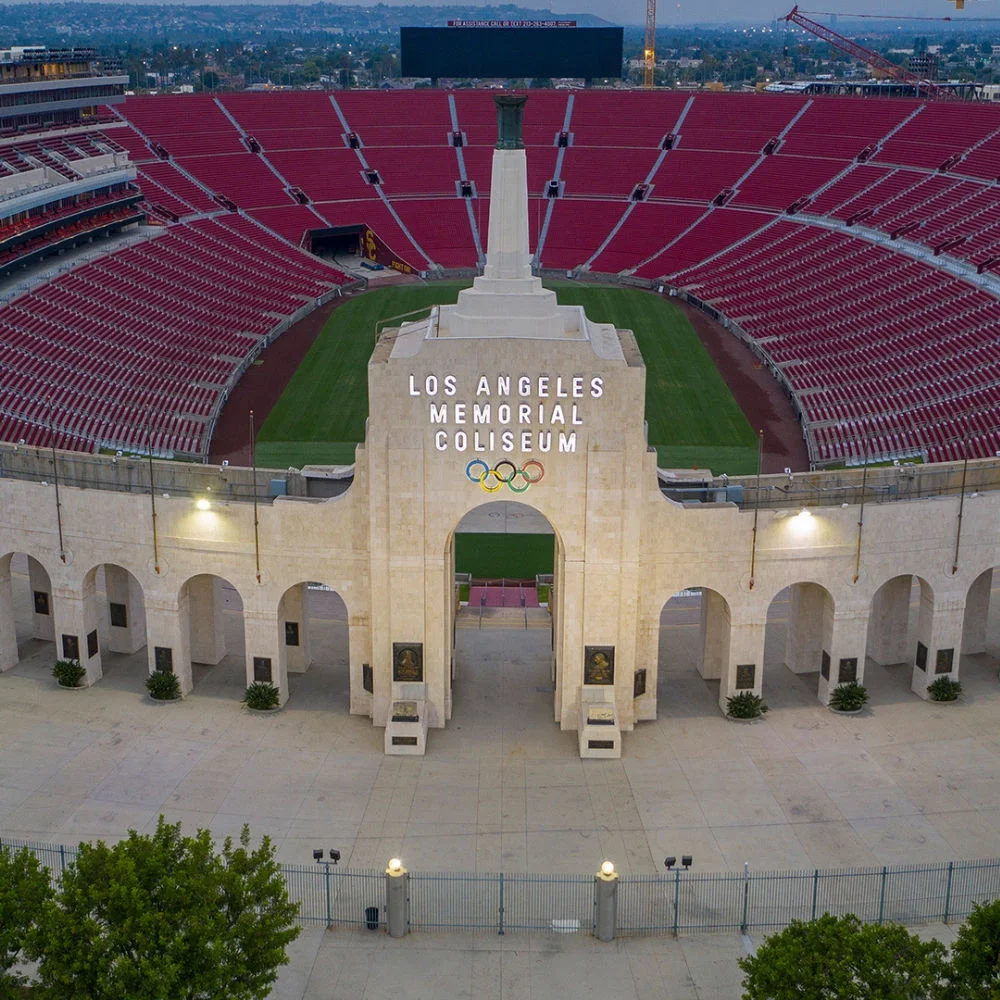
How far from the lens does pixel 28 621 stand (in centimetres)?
4719

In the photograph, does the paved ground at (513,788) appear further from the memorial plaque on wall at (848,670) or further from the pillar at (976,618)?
the memorial plaque on wall at (848,670)

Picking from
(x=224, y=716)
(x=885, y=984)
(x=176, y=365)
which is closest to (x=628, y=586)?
(x=224, y=716)

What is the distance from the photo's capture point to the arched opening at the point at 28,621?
1690 inches

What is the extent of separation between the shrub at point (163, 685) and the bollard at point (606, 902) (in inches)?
656

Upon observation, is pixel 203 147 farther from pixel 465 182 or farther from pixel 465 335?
pixel 465 335

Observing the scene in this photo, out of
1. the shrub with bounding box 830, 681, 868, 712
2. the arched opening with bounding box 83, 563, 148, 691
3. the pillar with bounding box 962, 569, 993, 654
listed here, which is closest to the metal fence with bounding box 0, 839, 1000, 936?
the shrub with bounding box 830, 681, 868, 712

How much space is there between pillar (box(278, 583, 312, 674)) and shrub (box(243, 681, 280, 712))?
7.20ft

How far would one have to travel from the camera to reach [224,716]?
40438 millimetres

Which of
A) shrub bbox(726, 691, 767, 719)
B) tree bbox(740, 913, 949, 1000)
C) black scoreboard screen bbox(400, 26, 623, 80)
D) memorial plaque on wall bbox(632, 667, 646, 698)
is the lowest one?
shrub bbox(726, 691, 767, 719)

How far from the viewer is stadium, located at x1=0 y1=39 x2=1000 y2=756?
128 feet

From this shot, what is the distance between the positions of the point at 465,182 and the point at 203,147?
24.9 meters

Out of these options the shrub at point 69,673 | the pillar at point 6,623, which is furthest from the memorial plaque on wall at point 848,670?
the pillar at point 6,623

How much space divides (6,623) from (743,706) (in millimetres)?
23853

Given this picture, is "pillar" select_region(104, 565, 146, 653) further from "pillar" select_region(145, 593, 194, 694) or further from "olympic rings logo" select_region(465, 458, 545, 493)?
"olympic rings logo" select_region(465, 458, 545, 493)
